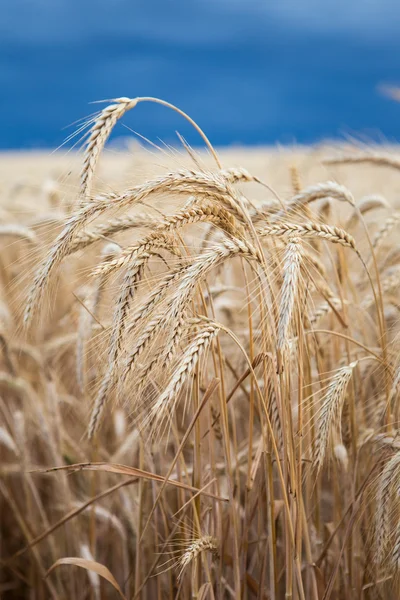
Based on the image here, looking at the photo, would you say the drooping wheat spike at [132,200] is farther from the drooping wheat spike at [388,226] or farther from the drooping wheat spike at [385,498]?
the drooping wheat spike at [388,226]

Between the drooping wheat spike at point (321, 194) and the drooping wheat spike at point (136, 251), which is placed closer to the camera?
the drooping wheat spike at point (136, 251)

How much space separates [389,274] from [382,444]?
0.99m

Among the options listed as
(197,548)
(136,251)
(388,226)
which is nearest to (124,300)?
(136,251)

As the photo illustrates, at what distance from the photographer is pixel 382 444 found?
178 centimetres

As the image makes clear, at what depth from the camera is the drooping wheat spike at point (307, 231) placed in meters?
1.54

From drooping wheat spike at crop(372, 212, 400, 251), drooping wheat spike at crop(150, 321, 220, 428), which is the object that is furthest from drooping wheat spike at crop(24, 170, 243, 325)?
drooping wheat spike at crop(372, 212, 400, 251)

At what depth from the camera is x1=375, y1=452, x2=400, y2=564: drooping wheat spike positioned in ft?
4.98

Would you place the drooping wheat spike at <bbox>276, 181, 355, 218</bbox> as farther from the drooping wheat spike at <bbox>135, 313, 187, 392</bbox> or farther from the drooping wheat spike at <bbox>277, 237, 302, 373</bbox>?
the drooping wheat spike at <bbox>135, 313, 187, 392</bbox>

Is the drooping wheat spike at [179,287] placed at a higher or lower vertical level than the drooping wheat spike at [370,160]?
lower

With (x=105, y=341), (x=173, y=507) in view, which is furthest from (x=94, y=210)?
(x=173, y=507)

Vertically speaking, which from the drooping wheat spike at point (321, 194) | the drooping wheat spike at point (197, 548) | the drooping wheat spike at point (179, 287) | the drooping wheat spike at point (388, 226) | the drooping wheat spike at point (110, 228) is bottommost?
the drooping wheat spike at point (197, 548)

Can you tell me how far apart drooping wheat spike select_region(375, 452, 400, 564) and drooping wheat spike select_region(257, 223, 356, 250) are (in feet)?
1.90

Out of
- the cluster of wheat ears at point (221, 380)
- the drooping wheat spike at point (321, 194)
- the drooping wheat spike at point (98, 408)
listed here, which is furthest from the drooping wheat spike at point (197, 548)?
the drooping wheat spike at point (321, 194)

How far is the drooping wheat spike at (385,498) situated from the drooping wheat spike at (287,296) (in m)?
0.40
